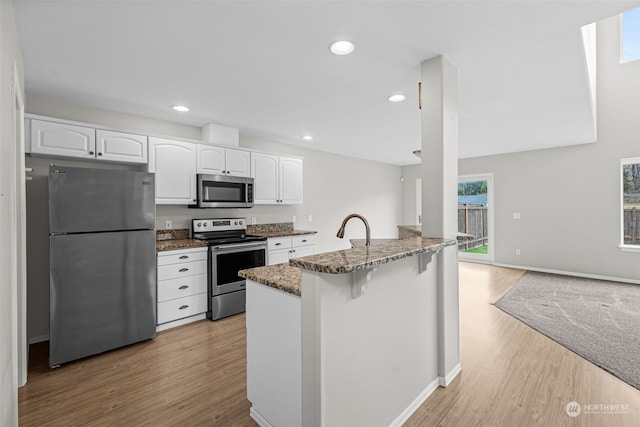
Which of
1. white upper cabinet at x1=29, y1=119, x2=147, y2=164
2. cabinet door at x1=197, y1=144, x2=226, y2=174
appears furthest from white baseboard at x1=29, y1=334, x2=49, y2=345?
cabinet door at x1=197, y1=144, x2=226, y2=174

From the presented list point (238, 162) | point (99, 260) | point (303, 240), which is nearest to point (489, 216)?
point (303, 240)

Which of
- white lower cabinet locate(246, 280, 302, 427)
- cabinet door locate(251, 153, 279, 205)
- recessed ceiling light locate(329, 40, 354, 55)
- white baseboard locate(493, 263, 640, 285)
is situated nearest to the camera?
white lower cabinet locate(246, 280, 302, 427)

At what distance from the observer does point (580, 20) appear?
1775mm

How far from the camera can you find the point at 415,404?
1.93 meters

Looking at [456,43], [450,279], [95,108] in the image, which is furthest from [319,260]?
[95,108]

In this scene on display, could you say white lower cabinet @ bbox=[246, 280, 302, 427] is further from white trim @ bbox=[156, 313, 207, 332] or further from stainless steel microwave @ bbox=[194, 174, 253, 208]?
stainless steel microwave @ bbox=[194, 174, 253, 208]

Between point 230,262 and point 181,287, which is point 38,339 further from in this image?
point 230,262

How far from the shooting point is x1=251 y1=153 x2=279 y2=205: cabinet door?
14.0 ft

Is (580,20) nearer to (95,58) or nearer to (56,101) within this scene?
(95,58)

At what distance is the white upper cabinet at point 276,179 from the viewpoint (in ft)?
14.1

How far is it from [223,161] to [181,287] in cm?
165

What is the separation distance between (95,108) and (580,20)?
424 centimetres

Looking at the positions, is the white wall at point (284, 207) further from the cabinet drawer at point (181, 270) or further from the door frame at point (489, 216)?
the door frame at point (489, 216)

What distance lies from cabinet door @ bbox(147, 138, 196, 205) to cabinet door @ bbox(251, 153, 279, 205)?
0.88m
